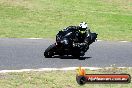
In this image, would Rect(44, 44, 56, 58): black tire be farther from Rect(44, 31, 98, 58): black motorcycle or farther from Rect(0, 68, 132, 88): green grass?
Rect(0, 68, 132, 88): green grass

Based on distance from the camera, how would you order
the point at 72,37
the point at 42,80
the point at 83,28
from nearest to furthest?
the point at 42,80 → the point at 83,28 → the point at 72,37

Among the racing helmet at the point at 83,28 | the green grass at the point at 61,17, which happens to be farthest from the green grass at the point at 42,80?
the green grass at the point at 61,17

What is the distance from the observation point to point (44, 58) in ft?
57.5

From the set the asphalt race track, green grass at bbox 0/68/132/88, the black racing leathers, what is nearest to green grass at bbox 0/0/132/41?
the asphalt race track

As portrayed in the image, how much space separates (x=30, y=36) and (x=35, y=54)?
456cm

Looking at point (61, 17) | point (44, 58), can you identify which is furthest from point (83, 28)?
point (61, 17)

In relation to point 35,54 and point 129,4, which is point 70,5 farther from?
point 35,54

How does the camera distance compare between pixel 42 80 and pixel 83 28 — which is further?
pixel 83 28

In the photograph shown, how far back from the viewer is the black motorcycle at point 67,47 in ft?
57.0

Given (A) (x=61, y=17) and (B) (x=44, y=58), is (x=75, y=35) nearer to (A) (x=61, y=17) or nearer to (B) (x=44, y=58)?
(B) (x=44, y=58)

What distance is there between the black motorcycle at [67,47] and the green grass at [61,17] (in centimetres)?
512

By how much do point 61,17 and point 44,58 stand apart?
12863mm

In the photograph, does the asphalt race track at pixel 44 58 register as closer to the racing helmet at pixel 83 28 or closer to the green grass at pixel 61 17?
the racing helmet at pixel 83 28

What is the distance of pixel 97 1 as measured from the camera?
36406 millimetres
